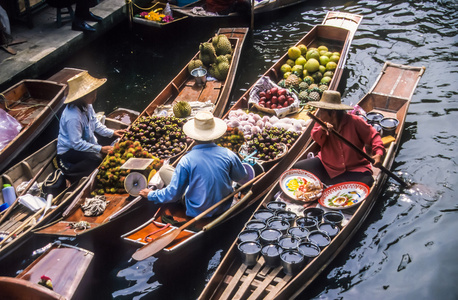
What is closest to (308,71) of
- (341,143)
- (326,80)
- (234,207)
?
(326,80)

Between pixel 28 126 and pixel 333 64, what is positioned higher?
pixel 333 64

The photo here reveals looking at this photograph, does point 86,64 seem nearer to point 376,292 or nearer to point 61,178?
→ point 61,178

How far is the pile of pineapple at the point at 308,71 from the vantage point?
834 cm

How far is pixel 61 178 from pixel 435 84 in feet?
26.0

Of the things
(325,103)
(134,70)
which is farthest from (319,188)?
(134,70)

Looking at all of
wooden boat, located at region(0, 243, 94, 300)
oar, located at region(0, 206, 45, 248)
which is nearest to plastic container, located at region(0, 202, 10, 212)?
oar, located at region(0, 206, 45, 248)

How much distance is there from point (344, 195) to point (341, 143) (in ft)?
2.30

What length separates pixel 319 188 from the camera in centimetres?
577

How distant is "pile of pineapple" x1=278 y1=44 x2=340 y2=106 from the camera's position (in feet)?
27.4

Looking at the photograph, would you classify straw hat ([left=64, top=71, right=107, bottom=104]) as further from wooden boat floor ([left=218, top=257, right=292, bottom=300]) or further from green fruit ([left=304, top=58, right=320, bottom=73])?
green fruit ([left=304, top=58, right=320, bottom=73])

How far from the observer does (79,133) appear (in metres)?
6.32

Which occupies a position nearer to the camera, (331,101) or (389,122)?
(331,101)

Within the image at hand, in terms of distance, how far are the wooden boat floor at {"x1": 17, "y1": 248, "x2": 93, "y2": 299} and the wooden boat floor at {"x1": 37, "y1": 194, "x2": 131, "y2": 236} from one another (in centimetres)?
31

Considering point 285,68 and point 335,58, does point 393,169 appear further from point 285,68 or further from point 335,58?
point 285,68
